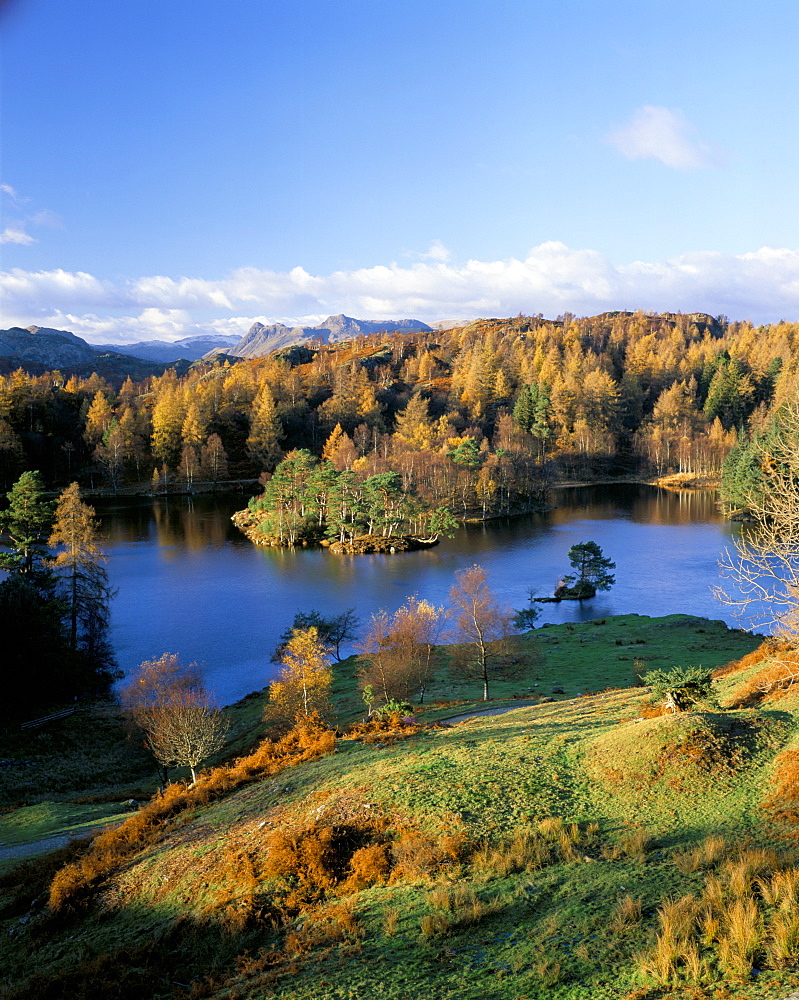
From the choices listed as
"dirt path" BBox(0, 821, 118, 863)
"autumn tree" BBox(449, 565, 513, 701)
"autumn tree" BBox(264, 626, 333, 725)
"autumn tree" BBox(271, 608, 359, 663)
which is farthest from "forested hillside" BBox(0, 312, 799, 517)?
"dirt path" BBox(0, 821, 118, 863)

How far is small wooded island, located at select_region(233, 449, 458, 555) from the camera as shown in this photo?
7262cm

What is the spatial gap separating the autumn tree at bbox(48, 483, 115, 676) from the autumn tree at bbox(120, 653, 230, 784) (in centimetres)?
1061

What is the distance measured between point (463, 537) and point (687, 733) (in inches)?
2417

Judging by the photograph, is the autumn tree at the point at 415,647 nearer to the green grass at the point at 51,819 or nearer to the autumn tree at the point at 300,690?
the autumn tree at the point at 300,690

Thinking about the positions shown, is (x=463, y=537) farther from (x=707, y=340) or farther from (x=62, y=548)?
(x=707, y=340)

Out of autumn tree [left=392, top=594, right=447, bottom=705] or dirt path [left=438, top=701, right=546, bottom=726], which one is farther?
autumn tree [left=392, top=594, right=447, bottom=705]

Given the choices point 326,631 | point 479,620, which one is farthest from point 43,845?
point 326,631

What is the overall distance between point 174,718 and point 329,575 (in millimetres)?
36749

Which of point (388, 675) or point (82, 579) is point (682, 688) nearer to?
point (388, 675)

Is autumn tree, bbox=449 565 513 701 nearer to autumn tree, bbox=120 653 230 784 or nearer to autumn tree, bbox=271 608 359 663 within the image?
autumn tree, bbox=271 608 359 663

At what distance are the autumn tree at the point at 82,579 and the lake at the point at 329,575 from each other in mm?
1959

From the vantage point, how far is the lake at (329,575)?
42750 mm

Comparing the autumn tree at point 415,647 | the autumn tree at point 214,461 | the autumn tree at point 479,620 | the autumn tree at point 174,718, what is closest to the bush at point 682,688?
the autumn tree at point 479,620

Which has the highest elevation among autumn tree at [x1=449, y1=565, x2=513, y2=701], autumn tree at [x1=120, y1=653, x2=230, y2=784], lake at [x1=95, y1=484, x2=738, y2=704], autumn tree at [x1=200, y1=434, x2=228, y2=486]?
autumn tree at [x1=200, y1=434, x2=228, y2=486]
